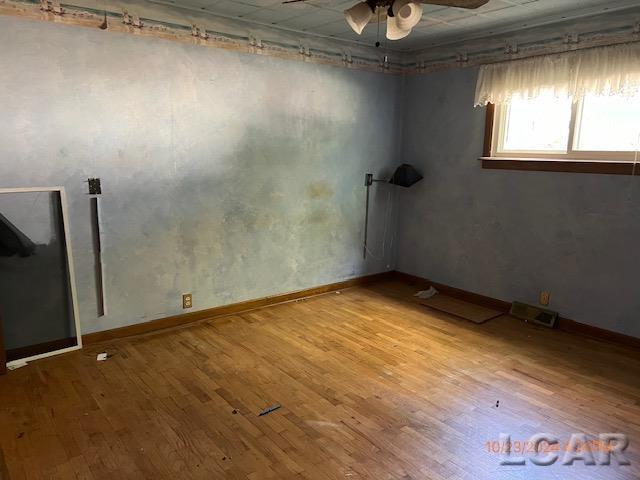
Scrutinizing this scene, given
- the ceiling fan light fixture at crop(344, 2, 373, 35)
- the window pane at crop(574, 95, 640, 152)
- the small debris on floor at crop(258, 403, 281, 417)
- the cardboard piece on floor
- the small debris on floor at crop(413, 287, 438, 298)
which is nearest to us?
the ceiling fan light fixture at crop(344, 2, 373, 35)

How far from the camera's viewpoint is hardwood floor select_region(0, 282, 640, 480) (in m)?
2.17

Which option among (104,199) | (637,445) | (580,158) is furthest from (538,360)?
(104,199)

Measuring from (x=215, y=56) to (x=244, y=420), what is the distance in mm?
2675

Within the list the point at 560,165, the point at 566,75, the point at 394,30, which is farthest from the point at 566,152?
the point at 394,30

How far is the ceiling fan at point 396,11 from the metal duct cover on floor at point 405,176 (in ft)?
8.00

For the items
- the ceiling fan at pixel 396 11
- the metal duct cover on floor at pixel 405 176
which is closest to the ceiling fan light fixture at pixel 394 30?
the ceiling fan at pixel 396 11

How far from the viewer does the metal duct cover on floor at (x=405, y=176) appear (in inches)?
187

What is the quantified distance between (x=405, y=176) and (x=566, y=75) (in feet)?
5.48

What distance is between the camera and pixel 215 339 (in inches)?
140

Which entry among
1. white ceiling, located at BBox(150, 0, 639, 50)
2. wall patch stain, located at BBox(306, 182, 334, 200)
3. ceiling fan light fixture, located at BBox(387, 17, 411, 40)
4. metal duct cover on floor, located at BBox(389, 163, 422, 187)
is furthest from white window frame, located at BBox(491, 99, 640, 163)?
ceiling fan light fixture, located at BBox(387, 17, 411, 40)

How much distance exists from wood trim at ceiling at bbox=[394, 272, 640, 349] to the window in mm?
1247

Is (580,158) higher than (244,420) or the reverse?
higher

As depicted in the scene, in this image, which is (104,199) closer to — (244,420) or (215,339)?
(215,339)

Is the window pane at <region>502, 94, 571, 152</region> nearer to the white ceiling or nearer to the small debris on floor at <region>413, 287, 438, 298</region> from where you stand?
the white ceiling
